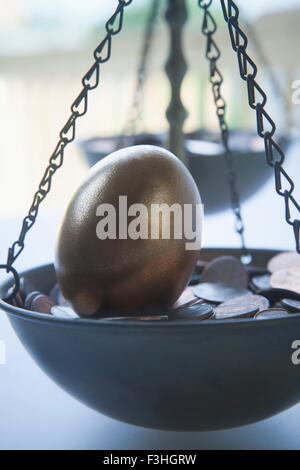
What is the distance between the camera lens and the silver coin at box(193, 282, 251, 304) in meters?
0.74

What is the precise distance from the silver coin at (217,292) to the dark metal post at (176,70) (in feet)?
1.21

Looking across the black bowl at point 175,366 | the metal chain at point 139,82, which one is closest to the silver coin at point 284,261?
the black bowl at point 175,366

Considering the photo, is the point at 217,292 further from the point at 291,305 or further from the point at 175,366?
the point at 175,366

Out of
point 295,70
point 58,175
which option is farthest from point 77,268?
point 295,70

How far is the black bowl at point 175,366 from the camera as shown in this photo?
0.52 m

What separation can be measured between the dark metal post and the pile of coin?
0.28 meters

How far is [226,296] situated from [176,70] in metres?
0.53

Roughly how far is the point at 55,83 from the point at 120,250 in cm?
411

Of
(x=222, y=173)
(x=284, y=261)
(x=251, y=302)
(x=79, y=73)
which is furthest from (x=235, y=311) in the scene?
(x=79, y=73)

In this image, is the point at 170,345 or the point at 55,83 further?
the point at 55,83

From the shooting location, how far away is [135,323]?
20.2 inches

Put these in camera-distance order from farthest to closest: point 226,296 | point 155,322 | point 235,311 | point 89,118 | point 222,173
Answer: point 89,118 → point 222,173 → point 226,296 → point 235,311 → point 155,322

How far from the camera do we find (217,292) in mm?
769
